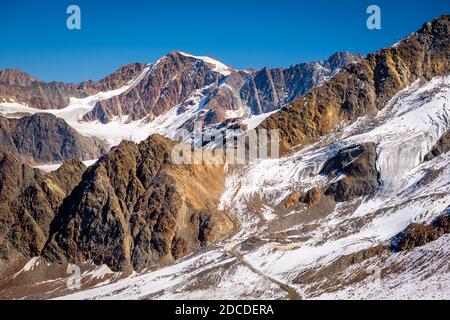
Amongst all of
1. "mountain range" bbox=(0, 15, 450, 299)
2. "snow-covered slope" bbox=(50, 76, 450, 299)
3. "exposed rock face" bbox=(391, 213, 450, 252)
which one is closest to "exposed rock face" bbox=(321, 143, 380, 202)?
"mountain range" bbox=(0, 15, 450, 299)

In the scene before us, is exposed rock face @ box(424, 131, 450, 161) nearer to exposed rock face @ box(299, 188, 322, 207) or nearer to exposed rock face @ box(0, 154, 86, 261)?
exposed rock face @ box(299, 188, 322, 207)

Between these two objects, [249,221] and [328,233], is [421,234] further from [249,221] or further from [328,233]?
[249,221]

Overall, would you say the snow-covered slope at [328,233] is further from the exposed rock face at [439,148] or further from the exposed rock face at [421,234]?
the exposed rock face at [421,234]

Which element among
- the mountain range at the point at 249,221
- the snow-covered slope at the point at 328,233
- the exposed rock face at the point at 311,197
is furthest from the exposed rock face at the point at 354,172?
the exposed rock face at the point at 311,197

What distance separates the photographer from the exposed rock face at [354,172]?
170 m

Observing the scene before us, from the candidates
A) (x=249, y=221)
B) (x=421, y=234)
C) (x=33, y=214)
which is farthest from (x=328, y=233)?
(x=33, y=214)

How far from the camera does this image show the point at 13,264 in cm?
16712

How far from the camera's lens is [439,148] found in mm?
173875

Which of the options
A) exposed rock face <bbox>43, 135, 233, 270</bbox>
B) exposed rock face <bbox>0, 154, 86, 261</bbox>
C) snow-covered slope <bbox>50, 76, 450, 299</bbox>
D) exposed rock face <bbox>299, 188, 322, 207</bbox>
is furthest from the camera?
exposed rock face <bbox>0, 154, 86, 261</bbox>

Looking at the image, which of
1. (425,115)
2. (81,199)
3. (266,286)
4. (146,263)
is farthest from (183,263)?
(425,115)

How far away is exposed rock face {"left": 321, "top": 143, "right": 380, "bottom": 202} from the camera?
557ft

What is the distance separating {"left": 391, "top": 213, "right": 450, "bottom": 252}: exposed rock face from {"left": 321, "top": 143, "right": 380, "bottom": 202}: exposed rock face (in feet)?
130

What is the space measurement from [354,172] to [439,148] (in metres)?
22.7

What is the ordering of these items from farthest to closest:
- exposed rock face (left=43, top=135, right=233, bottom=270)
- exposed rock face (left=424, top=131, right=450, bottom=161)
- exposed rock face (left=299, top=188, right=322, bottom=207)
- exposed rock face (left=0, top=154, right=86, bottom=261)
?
exposed rock face (left=424, top=131, right=450, bottom=161) < exposed rock face (left=0, top=154, right=86, bottom=261) < exposed rock face (left=299, top=188, right=322, bottom=207) < exposed rock face (left=43, top=135, right=233, bottom=270)
